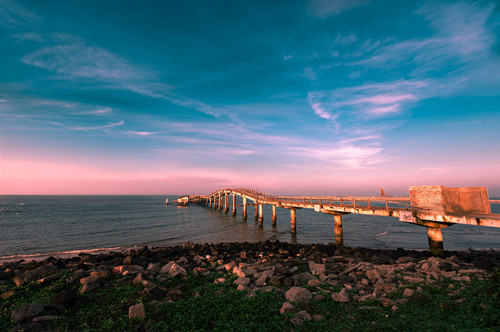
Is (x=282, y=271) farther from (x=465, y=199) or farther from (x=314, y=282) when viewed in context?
(x=465, y=199)

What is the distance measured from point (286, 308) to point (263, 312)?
0.80 metres

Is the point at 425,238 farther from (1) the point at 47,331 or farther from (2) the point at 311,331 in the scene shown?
(1) the point at 47,331

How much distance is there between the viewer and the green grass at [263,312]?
6.64 metres

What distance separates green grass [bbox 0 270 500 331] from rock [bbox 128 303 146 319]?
16 cm

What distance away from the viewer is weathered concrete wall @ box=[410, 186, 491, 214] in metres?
15.8

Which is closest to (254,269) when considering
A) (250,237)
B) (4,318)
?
(4,318)

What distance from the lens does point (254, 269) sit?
39.1 ft

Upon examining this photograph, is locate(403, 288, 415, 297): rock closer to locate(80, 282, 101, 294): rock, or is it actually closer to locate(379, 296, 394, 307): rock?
locate(379, 296, 394, 307): rock

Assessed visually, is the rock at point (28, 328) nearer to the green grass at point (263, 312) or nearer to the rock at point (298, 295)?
the green grass at point (263, 312)

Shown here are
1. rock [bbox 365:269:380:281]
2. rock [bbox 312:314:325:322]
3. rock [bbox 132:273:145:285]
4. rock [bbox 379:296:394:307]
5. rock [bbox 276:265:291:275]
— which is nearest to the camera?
rock [bbox 312:314:325:322]

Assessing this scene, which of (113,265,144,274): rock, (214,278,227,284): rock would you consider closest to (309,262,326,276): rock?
(214,278,227,284): rock

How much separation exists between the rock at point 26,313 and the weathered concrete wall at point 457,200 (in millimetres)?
22140

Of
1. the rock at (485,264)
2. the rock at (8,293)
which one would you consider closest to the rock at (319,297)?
the rock at (485,264)

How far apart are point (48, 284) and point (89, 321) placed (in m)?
4.85
